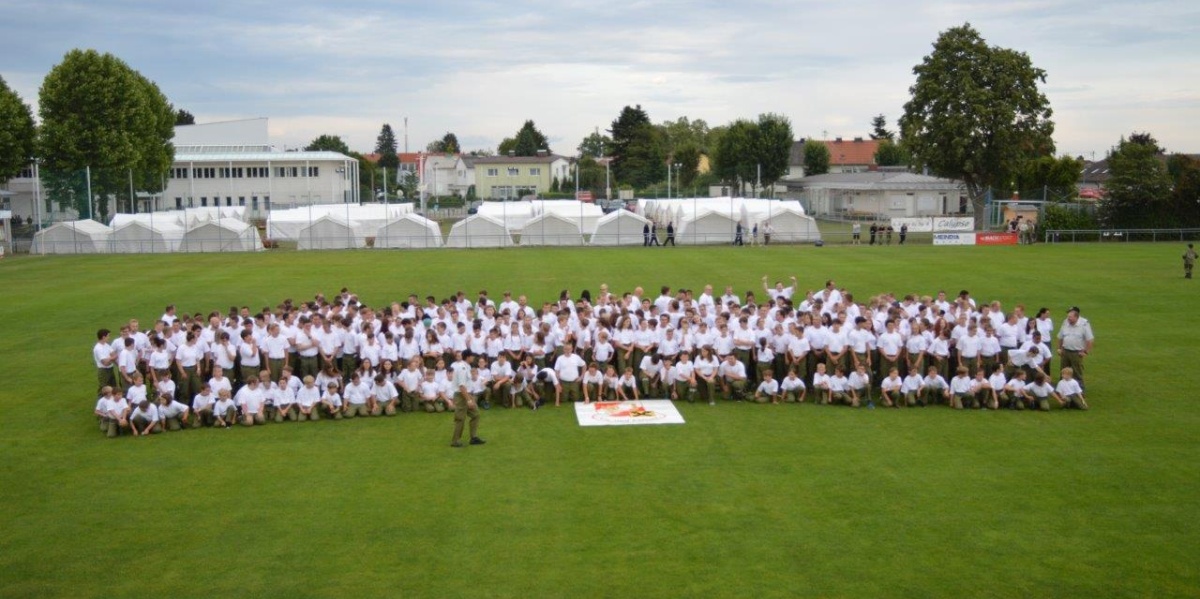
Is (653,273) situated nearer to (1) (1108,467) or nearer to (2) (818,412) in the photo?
(2) (818,412)

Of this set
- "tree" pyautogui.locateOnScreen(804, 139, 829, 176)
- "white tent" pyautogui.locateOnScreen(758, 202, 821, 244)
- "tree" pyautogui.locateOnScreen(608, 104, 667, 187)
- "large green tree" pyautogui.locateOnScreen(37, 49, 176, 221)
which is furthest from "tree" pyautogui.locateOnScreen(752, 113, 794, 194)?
"large green tree" pyautogui.locateOnScreen(37, 49, 176, 221)

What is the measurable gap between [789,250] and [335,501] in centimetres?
3287

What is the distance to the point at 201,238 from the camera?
44.5 meters

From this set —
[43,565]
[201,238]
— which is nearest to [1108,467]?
[43,565]

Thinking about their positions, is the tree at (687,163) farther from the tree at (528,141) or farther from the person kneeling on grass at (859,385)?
the person kneeling on grass at (859,385)

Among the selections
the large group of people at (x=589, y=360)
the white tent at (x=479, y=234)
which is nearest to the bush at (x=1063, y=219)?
the white tent at (x=479, y=234)

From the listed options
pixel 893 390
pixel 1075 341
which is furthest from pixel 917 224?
pixel 893 390

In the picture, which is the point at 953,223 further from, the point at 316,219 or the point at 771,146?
the point at 771,146

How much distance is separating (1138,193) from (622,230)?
25090 millimetres

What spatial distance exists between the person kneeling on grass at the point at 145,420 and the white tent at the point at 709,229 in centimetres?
3354

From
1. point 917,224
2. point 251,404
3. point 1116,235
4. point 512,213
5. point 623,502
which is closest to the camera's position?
point 623,502

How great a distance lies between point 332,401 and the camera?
15.5 m

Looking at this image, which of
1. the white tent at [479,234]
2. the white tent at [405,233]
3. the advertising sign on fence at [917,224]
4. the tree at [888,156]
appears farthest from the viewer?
the tree at [888,156]

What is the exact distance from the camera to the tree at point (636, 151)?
98562mm
